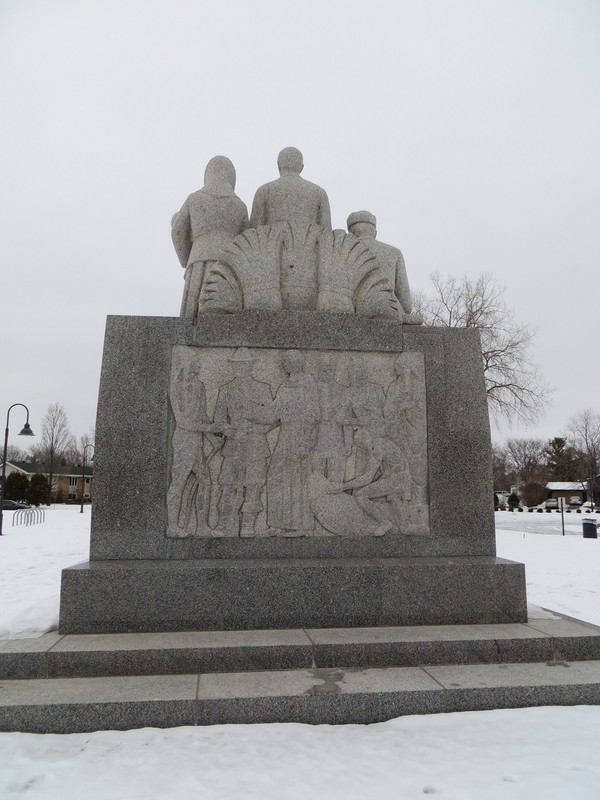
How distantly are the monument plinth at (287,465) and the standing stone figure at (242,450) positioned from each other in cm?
1

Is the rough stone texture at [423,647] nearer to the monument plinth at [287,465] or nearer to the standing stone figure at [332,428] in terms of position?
the monument plinth at [287,465]

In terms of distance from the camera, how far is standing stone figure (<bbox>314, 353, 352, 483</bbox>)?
531 cm

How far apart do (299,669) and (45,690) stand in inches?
68.7

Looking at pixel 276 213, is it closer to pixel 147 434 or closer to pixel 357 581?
pixel 147 434

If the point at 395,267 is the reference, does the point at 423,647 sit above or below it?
below

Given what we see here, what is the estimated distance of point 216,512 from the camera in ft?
16.9

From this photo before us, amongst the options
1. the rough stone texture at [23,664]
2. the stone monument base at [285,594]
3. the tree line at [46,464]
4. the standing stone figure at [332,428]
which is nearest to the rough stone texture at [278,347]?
the stone monument base at [285,594]

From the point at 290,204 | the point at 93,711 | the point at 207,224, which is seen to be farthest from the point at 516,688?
the point at 207,224

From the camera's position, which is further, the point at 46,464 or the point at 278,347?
the point at 46,464

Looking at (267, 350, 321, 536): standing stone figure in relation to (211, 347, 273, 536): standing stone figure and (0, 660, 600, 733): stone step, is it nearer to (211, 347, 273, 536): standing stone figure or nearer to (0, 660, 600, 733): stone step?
(211, 347, 273, 536): standing stone figure

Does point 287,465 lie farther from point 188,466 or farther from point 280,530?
point 188,466

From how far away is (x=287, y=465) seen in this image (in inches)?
207

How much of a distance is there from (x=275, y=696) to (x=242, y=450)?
2174mm

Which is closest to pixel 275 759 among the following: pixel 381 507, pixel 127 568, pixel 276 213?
pixel 127 568
